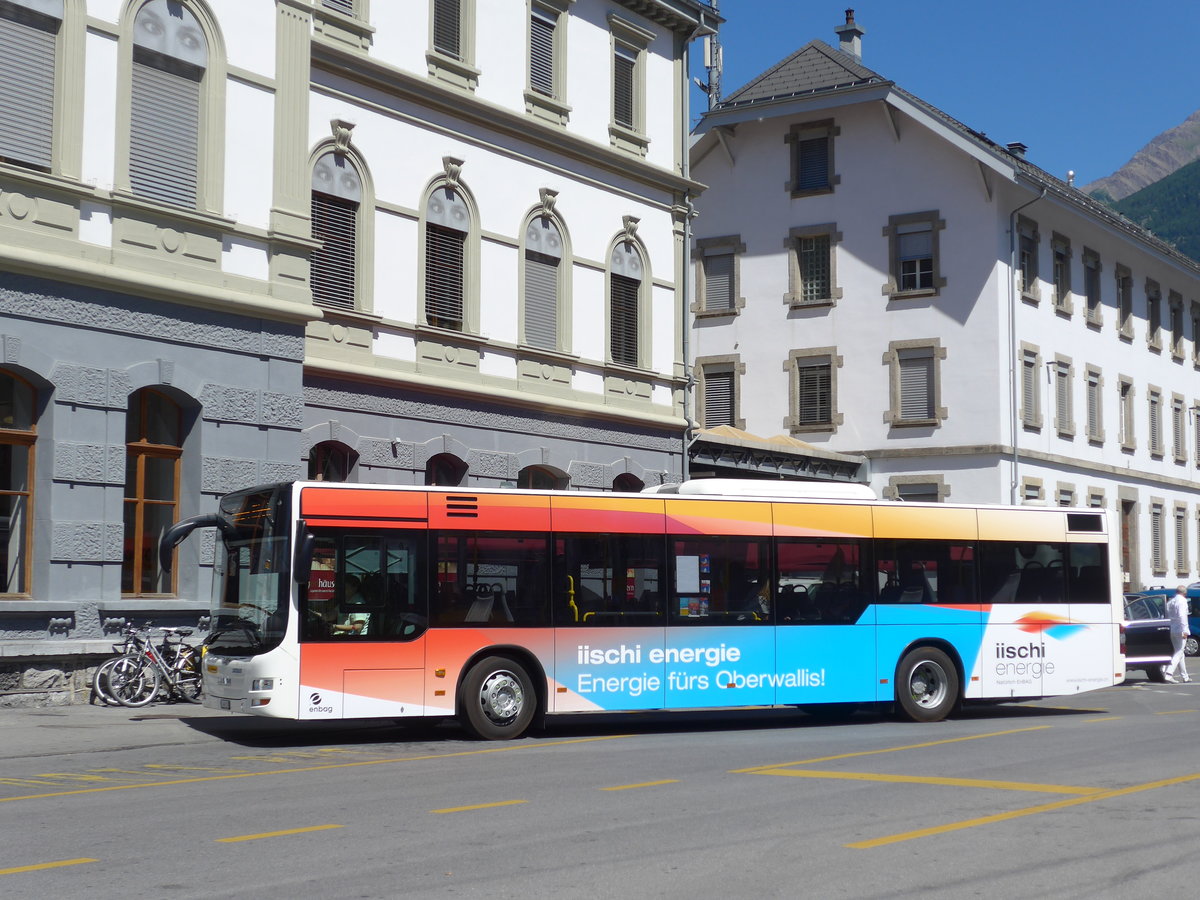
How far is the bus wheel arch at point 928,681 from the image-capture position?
19.0m

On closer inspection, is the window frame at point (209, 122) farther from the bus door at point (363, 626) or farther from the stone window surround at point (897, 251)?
the stone window surround at point (897, 251)

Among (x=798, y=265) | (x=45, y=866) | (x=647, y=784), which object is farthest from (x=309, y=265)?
(x=798, y=265)

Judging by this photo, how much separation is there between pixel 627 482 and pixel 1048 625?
10.7 m

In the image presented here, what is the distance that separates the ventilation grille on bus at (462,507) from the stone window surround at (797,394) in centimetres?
2838

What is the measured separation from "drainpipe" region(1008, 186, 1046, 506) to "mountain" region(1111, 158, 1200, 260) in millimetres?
147350

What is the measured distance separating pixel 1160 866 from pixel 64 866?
5.79 metres

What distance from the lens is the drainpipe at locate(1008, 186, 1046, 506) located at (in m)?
42.0

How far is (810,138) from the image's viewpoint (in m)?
45.4

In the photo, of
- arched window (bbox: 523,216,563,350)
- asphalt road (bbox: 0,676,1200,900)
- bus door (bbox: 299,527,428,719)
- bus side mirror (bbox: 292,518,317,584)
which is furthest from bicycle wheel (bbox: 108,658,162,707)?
arched window (bbox: 523,216,563,350)

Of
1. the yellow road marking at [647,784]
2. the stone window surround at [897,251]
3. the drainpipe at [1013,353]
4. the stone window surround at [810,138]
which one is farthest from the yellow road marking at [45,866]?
the stone window surround at [810,138]

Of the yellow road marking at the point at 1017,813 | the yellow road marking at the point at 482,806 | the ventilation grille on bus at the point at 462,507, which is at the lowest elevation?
the yellow road marking at the point at 482,806

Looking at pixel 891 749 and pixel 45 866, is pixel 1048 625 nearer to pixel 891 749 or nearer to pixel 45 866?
pixel 891 749

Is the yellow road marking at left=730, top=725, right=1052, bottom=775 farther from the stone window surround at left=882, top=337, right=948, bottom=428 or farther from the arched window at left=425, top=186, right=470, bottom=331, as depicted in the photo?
A: the stone window surround at left=882, top=337, right=948, bottom=428

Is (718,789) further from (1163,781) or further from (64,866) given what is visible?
(64,866)
